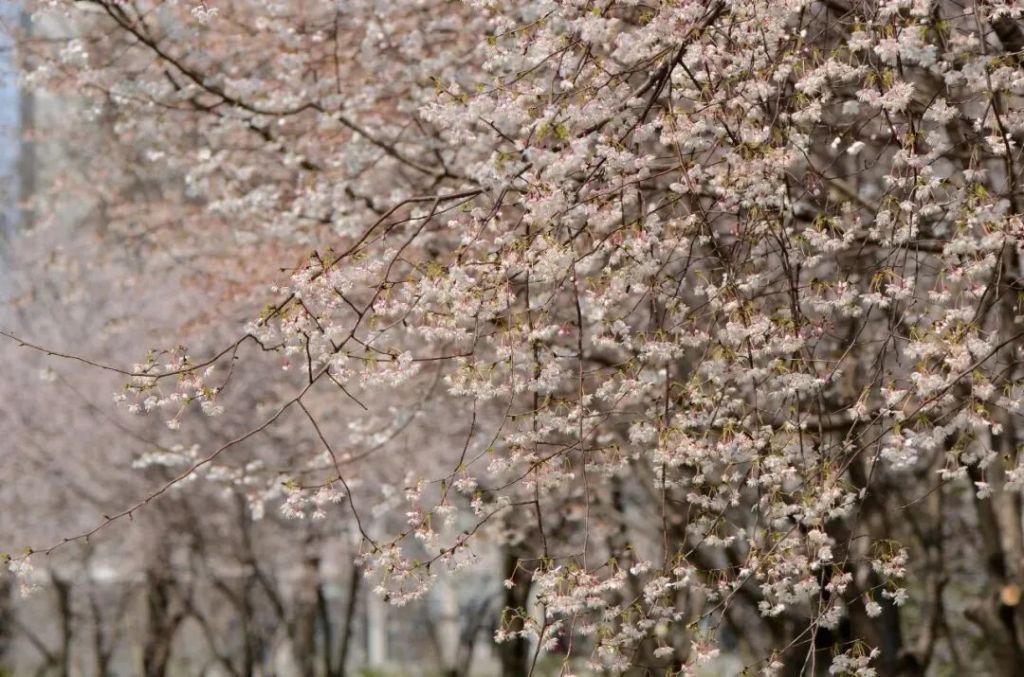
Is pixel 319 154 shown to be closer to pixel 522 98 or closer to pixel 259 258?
pixel 259 258

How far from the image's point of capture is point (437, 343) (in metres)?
8.45

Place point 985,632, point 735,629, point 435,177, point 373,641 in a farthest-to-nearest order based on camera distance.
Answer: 1. point 373,641
2. point 735,629
3. point 985,632
4. point 435,177

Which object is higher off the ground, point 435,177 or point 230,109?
point 230,109

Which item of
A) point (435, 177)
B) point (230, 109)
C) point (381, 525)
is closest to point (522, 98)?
point (435, 177)

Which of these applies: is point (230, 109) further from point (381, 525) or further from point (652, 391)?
point (381, 525)

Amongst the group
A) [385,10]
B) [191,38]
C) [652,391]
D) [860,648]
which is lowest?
[860,648]

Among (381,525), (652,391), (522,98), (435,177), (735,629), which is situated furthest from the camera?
(381,525)

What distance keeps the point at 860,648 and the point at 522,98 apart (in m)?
2.35

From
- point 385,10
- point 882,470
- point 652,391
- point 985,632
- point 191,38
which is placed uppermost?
point 191,38

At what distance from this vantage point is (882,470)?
424 inches

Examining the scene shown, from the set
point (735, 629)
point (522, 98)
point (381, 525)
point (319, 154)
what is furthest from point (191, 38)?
point (381, 525)

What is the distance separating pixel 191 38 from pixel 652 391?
15.4 feet

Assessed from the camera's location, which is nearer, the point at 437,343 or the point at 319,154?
the point at 437,343

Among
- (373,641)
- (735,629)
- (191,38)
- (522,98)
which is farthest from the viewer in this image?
(373,641)
